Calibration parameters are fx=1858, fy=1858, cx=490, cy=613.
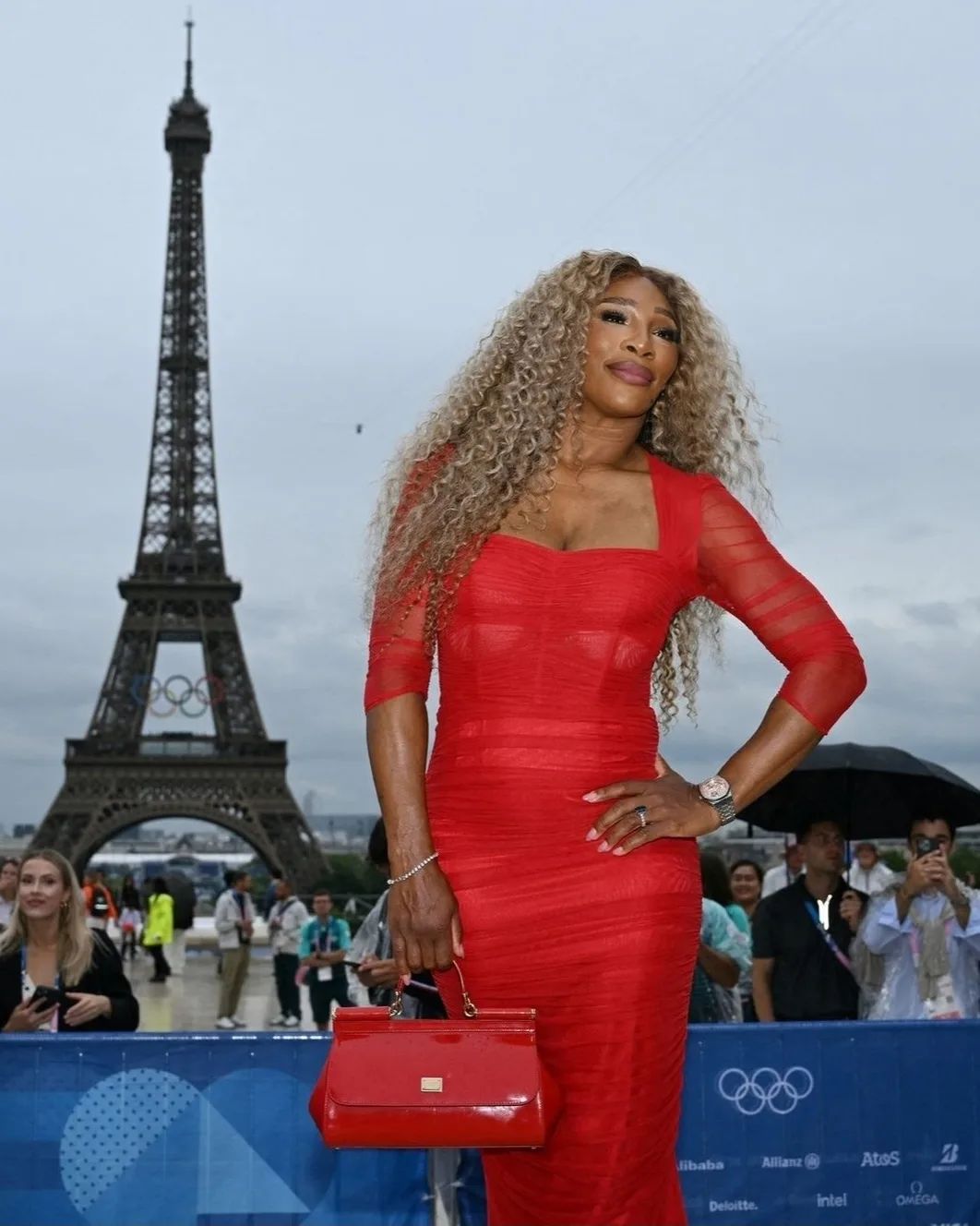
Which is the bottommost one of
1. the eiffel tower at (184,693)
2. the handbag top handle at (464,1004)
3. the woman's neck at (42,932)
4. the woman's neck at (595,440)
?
the handbag top handle at (464,1004)

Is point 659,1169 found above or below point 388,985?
below

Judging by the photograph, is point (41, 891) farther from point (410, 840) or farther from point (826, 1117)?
point (410, 840)

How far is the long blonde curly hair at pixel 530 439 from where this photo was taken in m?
3.06

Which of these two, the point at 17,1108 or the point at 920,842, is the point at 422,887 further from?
the point at 920,842

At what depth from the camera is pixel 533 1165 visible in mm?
2953

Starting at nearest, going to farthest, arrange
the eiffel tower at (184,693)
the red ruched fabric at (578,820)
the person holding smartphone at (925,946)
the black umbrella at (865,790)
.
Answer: the red ruched fabric at (578,820) → the person holding smartphone at (925,946) → the black umbrella at (865,790) → the eiffel tower at (184,693)

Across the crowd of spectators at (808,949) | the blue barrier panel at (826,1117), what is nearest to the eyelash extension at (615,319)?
the crowd of spectators at (808,949)

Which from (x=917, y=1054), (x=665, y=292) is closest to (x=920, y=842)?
(x=917, y=1054)

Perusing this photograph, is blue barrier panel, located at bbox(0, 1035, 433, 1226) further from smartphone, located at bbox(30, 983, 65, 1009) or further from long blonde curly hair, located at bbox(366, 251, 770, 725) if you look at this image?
long blonde curly hair, located at bbox(366, 251, 770, 725)

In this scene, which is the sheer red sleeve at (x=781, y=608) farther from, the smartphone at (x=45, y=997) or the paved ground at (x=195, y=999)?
the paved ground at (x=195, y=999)

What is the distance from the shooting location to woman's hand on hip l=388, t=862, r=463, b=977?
2.85m

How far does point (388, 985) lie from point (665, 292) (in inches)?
136

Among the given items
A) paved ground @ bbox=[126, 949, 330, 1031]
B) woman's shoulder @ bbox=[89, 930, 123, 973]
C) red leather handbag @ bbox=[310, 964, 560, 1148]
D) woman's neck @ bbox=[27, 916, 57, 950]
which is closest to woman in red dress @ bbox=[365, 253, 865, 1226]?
red leather handbag @ bbox=[310, 964, 560, 1148]

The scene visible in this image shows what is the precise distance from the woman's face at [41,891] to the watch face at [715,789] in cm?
392
